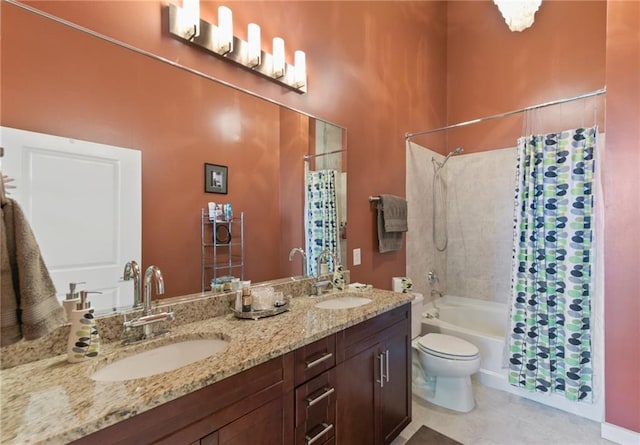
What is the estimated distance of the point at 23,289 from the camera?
79cm

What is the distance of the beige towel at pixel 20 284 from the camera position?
775 millimetres

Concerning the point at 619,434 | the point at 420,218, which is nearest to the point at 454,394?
the point at 619,434

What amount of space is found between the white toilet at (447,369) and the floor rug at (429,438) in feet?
1.05

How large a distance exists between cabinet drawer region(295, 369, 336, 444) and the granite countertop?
19 centimetres

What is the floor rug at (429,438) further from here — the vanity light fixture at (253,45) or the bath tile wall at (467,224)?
the vanity light fixture at (253,45)

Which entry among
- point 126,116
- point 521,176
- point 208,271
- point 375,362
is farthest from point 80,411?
point 521,176

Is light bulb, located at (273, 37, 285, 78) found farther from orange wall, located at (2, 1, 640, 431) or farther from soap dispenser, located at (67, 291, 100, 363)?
soap dispenser, located at (67, 291, 100, 363)

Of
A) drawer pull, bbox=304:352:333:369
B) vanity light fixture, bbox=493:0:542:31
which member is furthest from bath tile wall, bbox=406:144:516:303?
drawer pull, bbox=304:352:333:369

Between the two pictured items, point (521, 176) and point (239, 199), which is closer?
point (239, 199)

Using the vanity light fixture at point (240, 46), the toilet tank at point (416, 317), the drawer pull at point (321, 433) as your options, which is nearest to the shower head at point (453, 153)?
the toilet tank at point (416, 317)

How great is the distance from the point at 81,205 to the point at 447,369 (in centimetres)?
223

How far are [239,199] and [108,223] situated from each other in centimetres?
59

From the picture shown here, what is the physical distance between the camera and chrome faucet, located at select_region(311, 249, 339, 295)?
77.4 inches

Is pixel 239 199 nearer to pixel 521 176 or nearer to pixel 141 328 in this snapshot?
pixel 141 328
